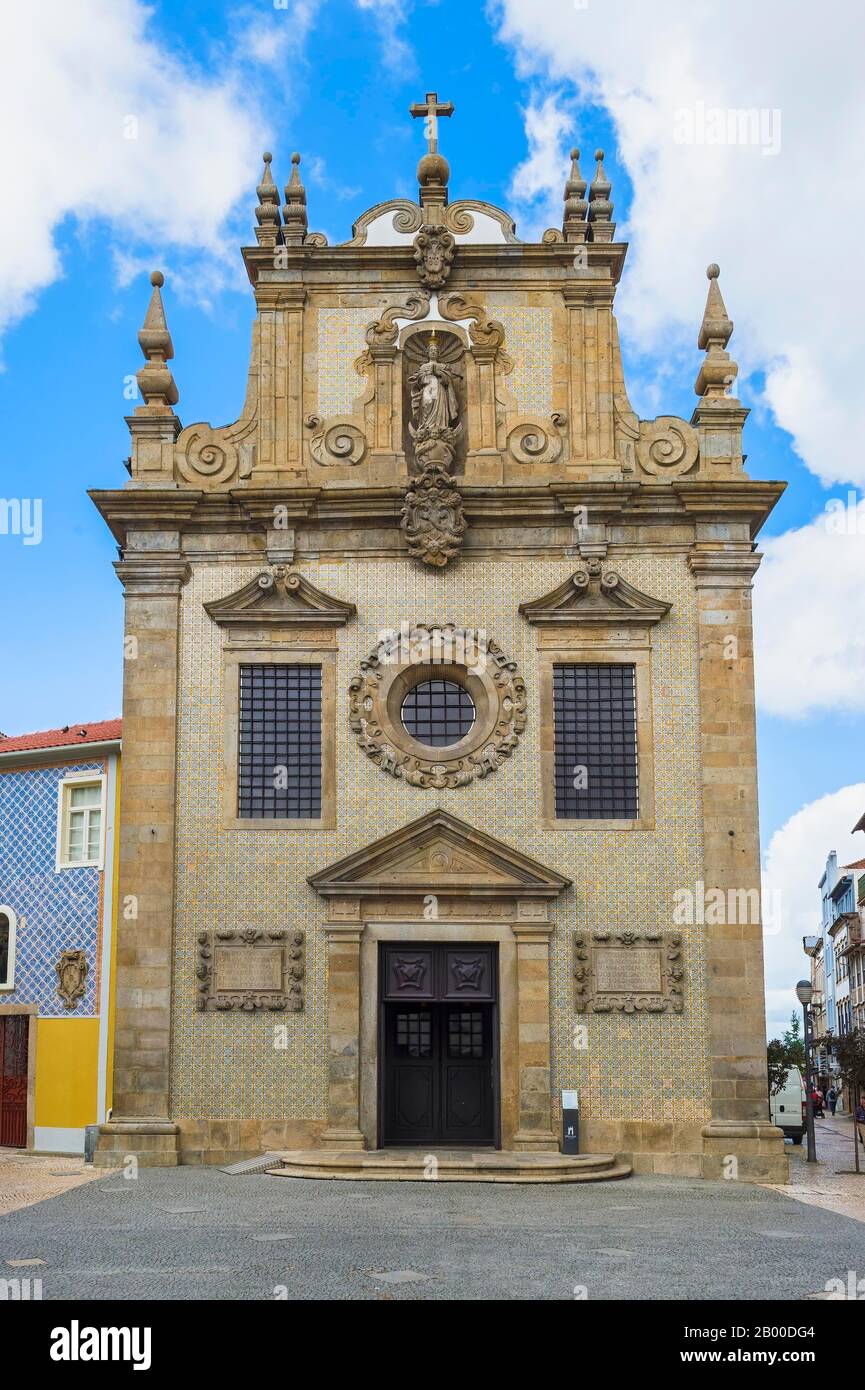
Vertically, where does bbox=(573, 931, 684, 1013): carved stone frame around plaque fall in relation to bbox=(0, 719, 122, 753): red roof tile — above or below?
below

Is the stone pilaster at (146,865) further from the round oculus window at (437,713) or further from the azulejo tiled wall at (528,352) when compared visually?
the azulejo tiled wall at (528,352)

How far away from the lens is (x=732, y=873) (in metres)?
23.6

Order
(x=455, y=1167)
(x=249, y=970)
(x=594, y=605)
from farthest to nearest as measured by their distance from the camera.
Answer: (x=594, y=605), (x=249, y=970), (x=455, y=1167)

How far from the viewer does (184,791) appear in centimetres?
2416

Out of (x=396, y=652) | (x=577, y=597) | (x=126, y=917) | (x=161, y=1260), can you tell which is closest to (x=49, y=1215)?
(x=161, y=1260)

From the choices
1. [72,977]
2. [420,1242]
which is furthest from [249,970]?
[420,1242]

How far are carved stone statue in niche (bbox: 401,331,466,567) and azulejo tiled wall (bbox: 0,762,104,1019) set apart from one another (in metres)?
8.36

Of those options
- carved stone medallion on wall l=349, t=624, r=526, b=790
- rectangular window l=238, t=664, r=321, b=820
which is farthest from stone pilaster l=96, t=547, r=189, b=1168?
carved stone medallion on wall l=349, t=624, r=526, b=790

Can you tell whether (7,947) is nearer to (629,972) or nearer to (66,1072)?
(66,1072)

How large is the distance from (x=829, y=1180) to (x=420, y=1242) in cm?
1162

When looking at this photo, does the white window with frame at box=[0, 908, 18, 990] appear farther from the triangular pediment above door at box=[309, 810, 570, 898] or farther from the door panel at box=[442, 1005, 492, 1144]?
the door panel at box=[442, 1005, 492, 1144]

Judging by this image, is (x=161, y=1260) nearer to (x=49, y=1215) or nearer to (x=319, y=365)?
(x=49, y=1215)

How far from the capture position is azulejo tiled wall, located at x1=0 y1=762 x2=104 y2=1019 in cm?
2816

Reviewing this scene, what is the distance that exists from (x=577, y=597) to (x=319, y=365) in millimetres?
5893
